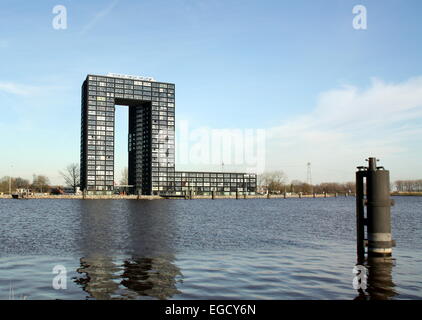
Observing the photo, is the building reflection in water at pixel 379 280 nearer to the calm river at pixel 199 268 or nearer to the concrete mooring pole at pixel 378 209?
the calm river at pixel 199 268

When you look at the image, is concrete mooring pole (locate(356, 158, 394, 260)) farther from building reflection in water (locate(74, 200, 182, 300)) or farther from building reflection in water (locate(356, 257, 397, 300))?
building reflection in water (locate(74, 200, 182, 300))

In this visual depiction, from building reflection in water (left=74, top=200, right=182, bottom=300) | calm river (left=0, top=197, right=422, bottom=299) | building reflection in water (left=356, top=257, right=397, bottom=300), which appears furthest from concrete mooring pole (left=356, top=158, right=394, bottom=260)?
building reflection in water (left=74, top=200, right=182, bottom=300)

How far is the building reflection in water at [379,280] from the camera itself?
1744cm

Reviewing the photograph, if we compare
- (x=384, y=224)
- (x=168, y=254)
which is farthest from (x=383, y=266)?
(x=168, y=254)

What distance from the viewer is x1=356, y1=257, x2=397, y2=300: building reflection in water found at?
17.4m

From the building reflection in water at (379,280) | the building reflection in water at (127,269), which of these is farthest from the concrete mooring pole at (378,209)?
the building reflection in water at (127,269)

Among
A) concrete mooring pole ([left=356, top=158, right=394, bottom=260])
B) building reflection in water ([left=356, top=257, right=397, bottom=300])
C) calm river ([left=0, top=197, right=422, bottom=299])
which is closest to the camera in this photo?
building reflection in water ([left=356, top=257, right=397, bottom=300])

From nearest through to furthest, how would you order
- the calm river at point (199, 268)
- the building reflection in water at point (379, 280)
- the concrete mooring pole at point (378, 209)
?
1. the building reflection in water at point (379, 280)
2. the calm river at point (199, 268)
3. the concrete mooring pole at point (378, 209)

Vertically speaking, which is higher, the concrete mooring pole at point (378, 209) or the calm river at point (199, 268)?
the concrete mooring pole at point (378, 209)

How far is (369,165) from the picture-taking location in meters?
24.4

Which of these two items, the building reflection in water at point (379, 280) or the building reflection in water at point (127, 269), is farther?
the building reflection in water at point (127, 269)

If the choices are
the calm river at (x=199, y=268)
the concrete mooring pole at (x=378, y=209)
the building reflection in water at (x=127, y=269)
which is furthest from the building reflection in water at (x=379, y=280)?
the building reflection in water at (x=127, y=269)

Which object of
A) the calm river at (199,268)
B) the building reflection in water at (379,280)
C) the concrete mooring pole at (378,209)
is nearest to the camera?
the building reflection in water at (379,280)

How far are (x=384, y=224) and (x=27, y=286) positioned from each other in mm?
20144
